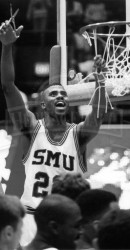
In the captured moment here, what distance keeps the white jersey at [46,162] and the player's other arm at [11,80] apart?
158 mm

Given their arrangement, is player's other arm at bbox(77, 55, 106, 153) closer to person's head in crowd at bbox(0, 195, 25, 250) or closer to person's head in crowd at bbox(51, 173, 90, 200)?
person's head in crowd at bbox(51, 173, 90, 200)

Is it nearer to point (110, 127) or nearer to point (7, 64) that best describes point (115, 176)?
point (110, 127)

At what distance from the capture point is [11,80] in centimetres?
601

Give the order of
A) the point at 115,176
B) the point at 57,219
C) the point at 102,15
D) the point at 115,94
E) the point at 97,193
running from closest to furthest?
the point at 57,219
the point at 97,193
the point at 115,94
the point at 115,176
the point at 102,15

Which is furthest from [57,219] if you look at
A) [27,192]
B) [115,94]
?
[115,94]

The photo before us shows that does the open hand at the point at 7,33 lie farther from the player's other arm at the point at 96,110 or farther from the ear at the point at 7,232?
the ear at the point at 7,232

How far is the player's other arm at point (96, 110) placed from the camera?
5918mm

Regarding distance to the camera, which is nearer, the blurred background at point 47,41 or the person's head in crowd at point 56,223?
the person's head in crowd at point 56,223

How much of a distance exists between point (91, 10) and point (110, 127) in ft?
4.17

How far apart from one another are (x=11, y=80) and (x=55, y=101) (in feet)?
1.23

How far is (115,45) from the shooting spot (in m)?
6.56

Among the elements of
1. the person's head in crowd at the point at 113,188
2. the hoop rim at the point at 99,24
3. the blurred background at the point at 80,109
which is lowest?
the person's head in crowd at the point at 113,188

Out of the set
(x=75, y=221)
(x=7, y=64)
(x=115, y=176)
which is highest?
(x=7, y=64)

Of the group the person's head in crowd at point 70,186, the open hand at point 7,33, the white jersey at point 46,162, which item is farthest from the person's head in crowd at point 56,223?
the open hand at point 7,33
